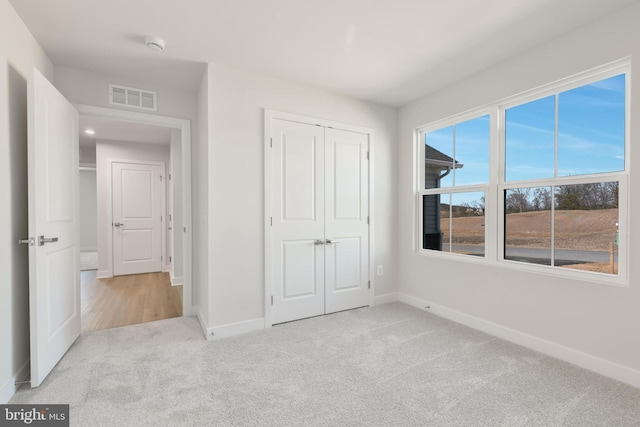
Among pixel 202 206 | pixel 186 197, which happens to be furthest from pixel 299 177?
pixel 186 197

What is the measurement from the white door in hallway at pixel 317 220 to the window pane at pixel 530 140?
146 cm

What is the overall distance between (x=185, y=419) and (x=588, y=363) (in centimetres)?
270

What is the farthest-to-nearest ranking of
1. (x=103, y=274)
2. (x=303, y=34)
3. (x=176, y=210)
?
(x=103, y=274), (x=176, y=210), (x=303, y=34)

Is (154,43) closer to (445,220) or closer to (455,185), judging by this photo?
(455,185)

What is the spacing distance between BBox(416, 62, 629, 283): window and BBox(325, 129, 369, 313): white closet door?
908 mm

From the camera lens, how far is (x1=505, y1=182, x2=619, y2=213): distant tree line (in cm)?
213

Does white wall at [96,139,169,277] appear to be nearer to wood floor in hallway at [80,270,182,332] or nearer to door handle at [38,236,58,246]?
wood floor in hallway at [80,270,182,332]

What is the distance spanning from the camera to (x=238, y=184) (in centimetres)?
281

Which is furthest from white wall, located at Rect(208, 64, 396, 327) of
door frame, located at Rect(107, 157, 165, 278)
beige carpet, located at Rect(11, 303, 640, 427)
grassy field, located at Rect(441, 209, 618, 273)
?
door frame, located at Rect(107, 157, 165, 278)

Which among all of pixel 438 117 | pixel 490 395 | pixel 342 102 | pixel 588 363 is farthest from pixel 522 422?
pixel 342 102

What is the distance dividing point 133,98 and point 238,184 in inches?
56.1

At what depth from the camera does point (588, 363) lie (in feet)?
6.99

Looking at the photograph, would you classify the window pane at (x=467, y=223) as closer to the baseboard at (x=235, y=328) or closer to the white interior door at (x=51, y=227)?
the baseboard at (x=235, y=328)

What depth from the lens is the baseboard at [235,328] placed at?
105 inches
